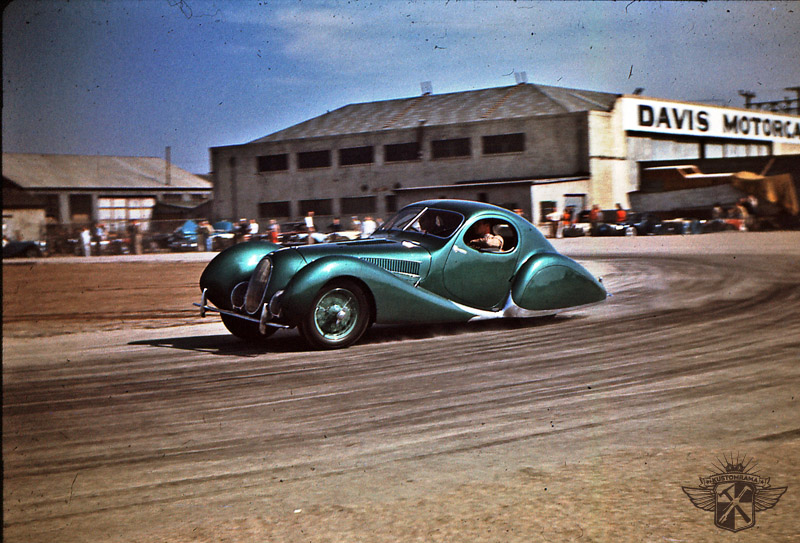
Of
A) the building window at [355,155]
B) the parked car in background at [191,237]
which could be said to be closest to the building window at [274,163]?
the building window at [355,155]

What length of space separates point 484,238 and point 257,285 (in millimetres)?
2673

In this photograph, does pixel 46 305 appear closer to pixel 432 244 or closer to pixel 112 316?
pixel 112 316

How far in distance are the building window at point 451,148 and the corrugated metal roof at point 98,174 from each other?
512 inches

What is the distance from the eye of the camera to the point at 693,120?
2366 centimetres

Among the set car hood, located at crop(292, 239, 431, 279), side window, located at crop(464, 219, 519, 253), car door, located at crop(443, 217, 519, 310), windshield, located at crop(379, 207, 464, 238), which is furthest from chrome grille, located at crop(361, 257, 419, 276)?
side window, located at crop(464, 219, 519, 253)

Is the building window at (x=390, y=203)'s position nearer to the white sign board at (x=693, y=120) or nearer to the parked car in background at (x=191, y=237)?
the parked car in background at (x=191, y=237)

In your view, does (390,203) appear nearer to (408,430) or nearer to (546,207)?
(546,207)

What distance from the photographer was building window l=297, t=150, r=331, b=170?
62.6ft

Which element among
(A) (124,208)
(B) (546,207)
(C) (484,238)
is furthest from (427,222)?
(A) (124,208)

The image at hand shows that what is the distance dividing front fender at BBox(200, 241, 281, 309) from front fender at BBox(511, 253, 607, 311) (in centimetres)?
284

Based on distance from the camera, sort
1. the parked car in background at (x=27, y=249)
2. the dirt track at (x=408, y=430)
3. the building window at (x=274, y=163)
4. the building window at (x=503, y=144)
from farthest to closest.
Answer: the parked car in background at (x=27, y=249), the building window at (x=503, y=144), the building window at (x=274, y=163), the dirt track at (x=408, y=430)

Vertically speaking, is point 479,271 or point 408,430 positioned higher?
point 479,271

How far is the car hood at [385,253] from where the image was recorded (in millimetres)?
7984

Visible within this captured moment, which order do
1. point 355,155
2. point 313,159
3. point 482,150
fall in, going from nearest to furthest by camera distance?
point 355,155 → point 313,159 → point 482,150
